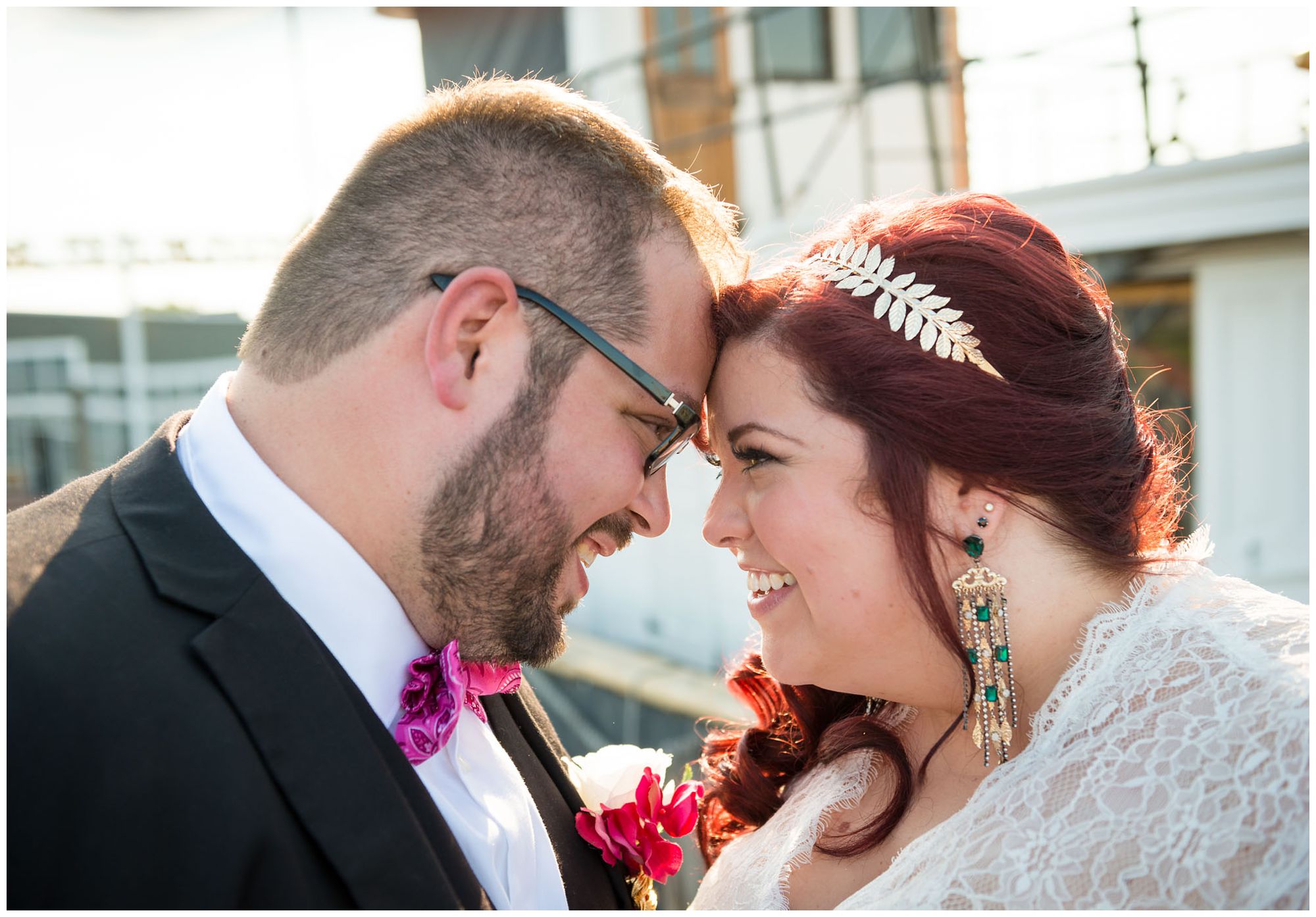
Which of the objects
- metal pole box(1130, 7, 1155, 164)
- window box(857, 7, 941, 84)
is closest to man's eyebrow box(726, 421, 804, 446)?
metal pole box(1130, 7, 1155, 164)

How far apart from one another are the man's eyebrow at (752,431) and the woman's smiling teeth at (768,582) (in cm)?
34

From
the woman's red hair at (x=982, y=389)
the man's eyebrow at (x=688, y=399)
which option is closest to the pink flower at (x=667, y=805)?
the woman's red hair at (x=982, y=389)

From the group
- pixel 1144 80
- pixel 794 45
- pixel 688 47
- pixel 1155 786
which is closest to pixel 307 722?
pixel 1155 786

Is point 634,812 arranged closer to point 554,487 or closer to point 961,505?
point 554,487

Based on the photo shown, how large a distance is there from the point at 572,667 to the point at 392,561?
718 cm

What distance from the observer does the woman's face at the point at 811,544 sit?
2.16 metres

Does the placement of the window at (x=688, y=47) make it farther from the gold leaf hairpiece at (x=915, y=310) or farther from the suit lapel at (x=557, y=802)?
the suit lapel at (x=557, y=802)

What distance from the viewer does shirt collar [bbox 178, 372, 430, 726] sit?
1855 mm

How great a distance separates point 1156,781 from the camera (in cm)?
177

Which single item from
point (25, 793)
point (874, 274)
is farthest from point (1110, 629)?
point (25, 793)

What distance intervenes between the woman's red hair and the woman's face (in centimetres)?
5

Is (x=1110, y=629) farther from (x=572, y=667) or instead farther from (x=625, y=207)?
(x=572, y=667)

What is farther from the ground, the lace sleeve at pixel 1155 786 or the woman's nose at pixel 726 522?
the woman's nose at pixel 726 522

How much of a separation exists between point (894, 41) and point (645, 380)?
982 centimetres
